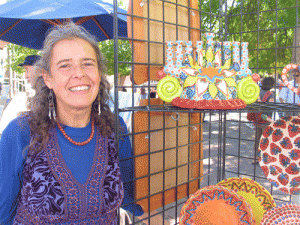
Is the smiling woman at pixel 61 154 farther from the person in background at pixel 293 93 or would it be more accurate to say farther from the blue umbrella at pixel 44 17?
the person in background at pixel 293 93

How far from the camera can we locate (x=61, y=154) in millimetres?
1052

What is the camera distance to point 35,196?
0.97 m

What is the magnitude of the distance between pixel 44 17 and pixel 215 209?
202 centimetres

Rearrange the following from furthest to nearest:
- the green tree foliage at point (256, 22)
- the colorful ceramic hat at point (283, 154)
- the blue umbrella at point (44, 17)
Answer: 1. the green tree foliage at point (256, 22)
2. the blue umbrella at point (44, 17)
3. the colorful ceramic hat at point (283, 154)

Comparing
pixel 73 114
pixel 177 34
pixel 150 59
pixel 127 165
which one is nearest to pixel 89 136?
pixel 73 114

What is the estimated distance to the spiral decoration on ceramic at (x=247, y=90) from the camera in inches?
40.8

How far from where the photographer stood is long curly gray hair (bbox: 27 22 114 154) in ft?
3.41

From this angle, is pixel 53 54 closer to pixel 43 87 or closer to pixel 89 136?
pixel 43 87

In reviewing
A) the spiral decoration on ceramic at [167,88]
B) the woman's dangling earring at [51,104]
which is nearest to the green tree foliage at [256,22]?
the spiral decoration on ceramic at [167,88]

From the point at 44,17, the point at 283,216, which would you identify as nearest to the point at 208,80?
the point at 283,216

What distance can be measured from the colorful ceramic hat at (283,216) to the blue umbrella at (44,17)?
1355 mm

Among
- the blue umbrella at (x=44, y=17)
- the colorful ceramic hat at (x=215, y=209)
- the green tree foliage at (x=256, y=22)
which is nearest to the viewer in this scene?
the colorful ceramic hat at (x=215, y=209)

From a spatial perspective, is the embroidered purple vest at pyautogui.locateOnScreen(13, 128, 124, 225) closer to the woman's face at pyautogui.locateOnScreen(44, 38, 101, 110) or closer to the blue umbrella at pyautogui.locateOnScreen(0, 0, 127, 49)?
the woman's face at pyautogui.locateOnScreen(44, 38, 101, 110)

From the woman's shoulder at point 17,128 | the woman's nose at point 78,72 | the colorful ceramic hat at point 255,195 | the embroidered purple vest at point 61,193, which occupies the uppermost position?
the woman's nose at point 78,72
